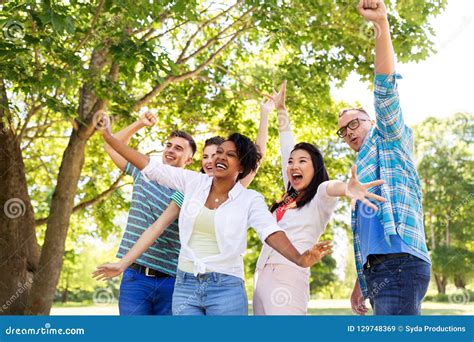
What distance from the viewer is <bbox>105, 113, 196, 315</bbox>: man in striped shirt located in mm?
4125

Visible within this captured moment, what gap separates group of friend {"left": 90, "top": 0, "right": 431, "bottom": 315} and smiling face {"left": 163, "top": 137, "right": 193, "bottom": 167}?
65 centimetres

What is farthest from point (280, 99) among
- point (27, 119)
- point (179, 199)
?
point (27, 119)

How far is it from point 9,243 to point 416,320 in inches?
267

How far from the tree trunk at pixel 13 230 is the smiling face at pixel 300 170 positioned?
231 inches

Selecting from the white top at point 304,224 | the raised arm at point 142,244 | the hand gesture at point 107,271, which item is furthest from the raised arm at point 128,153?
the white top at point 304,224

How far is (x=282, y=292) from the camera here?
3479 mm

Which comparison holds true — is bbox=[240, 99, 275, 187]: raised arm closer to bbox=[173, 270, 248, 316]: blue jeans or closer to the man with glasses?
the man with glasses

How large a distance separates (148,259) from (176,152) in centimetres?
82

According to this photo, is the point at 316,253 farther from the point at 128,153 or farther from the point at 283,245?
the point at 128,153

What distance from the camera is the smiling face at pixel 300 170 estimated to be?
147 inches

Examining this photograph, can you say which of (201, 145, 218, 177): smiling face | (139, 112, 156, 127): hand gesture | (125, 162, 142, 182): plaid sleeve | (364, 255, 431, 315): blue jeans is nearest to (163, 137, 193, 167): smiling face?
(125, 162, 142, 182): plaid sleeve

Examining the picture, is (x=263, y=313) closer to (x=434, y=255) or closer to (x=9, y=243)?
(x=9, y=243)

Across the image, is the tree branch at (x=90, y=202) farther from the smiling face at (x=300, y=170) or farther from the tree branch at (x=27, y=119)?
the smiling face at (x=300, y=170)

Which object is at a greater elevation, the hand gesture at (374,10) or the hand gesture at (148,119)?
the hand gesture at (374,10)
